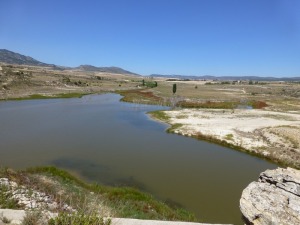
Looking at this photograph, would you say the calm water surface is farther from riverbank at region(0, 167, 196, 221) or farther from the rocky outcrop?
the rocky outcrop

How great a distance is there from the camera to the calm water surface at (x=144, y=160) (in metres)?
21.9

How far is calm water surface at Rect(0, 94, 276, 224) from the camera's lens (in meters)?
21.9

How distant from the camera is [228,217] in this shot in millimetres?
18406

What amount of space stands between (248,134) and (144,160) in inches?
767

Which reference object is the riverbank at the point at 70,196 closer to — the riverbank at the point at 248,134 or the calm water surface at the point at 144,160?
the calm water surface at the point at 144,160


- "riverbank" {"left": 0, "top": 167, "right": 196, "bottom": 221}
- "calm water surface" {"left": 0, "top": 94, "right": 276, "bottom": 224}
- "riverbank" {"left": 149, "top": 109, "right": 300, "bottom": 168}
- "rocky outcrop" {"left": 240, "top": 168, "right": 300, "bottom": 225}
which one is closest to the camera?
"rocky outcrop" {"left": 240, "top": 168, "right": 300, "bottom": 225}

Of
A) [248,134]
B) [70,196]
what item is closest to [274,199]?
[70,196]

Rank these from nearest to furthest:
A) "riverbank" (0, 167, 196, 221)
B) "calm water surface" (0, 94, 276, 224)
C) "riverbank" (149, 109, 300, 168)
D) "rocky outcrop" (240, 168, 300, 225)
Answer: "rocky outcrop" (240, 168, 300, 225) → "riverbank" (0, 167, 196, 221) → "calm water surface" (0, 94, 276, 224) → "riverbank" (149, 109, 300, 168)

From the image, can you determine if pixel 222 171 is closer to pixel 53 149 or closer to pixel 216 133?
pixel 216 133

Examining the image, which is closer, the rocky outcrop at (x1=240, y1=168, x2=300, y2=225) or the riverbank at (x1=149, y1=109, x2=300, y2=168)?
the rocky outcrop at (x1=240, y1=168, x2=300, y2=225)

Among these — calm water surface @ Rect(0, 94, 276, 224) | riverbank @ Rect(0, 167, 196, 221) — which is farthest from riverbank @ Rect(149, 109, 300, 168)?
riverbank @ Rect(0, 167, 196, 221)

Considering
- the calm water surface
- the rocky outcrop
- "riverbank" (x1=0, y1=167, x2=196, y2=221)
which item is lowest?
the calm water surface

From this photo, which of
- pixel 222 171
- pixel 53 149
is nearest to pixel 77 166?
pixel 53 149

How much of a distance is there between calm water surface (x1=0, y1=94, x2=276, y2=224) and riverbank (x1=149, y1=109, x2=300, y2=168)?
205cm
